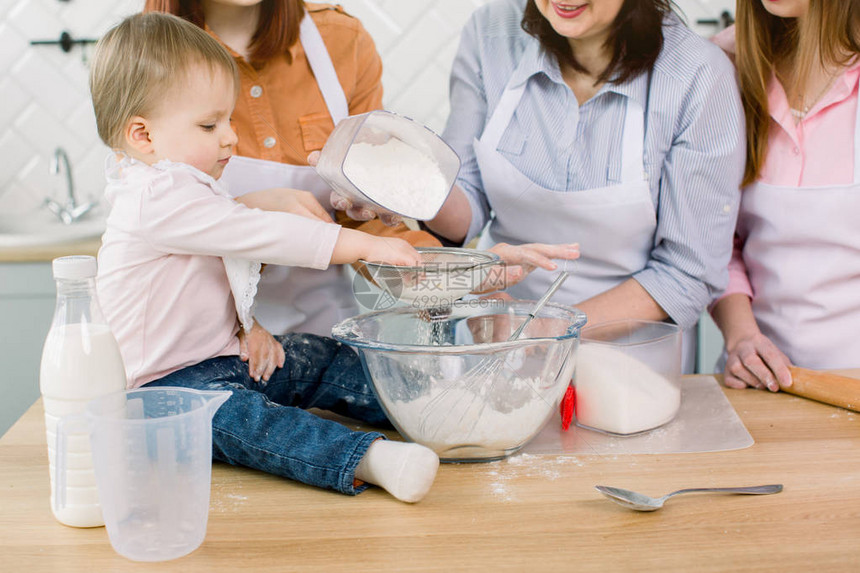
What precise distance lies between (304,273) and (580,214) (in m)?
0.51

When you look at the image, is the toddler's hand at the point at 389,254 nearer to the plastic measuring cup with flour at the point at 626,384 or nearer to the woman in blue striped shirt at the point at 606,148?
the plastic measuring cup with flour at the point at 626,384

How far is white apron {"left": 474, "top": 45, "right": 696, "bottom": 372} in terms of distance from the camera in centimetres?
141

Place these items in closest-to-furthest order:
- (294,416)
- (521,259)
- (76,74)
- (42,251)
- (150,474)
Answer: (150,474)
(294,416)
(521,259)
(42,251)
(76,74)

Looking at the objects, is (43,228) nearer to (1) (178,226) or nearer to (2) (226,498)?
(1) (178,226)

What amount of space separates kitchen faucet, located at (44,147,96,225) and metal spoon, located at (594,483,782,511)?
7.25 ft

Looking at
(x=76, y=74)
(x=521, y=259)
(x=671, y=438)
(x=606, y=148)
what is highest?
(x=76, y=74)

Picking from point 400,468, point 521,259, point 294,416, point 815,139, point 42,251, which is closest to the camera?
point 400,468

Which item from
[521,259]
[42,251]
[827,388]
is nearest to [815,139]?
[827,388]

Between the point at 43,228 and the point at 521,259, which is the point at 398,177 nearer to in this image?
the point at 521,259

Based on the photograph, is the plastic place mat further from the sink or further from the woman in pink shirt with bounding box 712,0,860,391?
the sink

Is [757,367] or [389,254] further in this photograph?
[757,367]

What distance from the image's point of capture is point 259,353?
3.76ft

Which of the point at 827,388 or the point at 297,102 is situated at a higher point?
the point at 297,102

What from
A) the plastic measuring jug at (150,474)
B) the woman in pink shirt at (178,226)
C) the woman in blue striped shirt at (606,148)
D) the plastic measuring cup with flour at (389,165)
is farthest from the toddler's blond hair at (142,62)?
the woman in blue striped shirt at (606,148)
